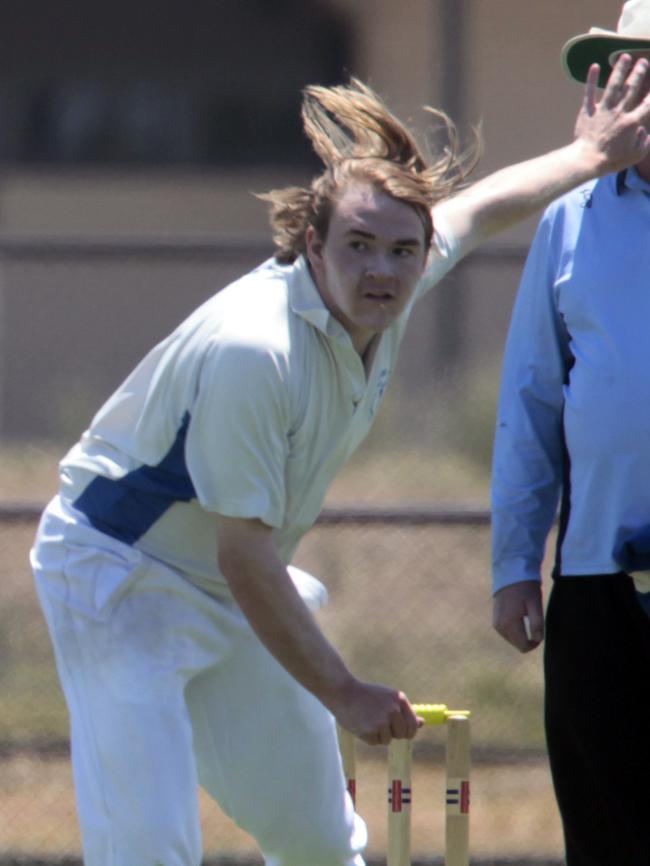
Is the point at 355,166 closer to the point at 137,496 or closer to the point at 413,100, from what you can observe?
the point at 137,496

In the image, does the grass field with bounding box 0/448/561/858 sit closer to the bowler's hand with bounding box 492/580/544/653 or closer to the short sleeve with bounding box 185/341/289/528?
the bowler's hand with bounding box 492/580/544/653

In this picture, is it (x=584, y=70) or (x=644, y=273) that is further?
(x=584, y=70)

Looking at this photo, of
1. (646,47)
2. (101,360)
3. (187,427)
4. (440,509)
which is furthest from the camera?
(101,360)

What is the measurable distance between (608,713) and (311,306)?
1.07 metres

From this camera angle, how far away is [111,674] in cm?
388

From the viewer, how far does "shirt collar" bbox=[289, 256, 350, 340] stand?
3744mm

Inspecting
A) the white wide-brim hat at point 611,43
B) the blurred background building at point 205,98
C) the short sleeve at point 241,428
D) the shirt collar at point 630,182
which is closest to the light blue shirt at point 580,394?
the shirt collar at point 630,182

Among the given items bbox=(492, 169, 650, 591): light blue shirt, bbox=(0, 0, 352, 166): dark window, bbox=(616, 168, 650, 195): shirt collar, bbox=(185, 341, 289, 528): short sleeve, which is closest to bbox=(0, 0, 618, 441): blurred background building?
bbox=(0, 0, 352, 166): dark window

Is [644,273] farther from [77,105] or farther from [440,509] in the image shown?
[77,105]

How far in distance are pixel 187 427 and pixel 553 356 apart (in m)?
0.86

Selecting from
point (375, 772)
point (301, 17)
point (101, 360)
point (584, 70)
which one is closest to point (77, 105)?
point (301, 17)

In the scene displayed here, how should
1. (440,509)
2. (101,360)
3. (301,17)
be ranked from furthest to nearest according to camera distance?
1. (301,17)
2. (101,360)
3. (440,509)

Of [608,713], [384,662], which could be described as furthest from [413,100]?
[608,713]

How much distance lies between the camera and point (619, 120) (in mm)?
4070
